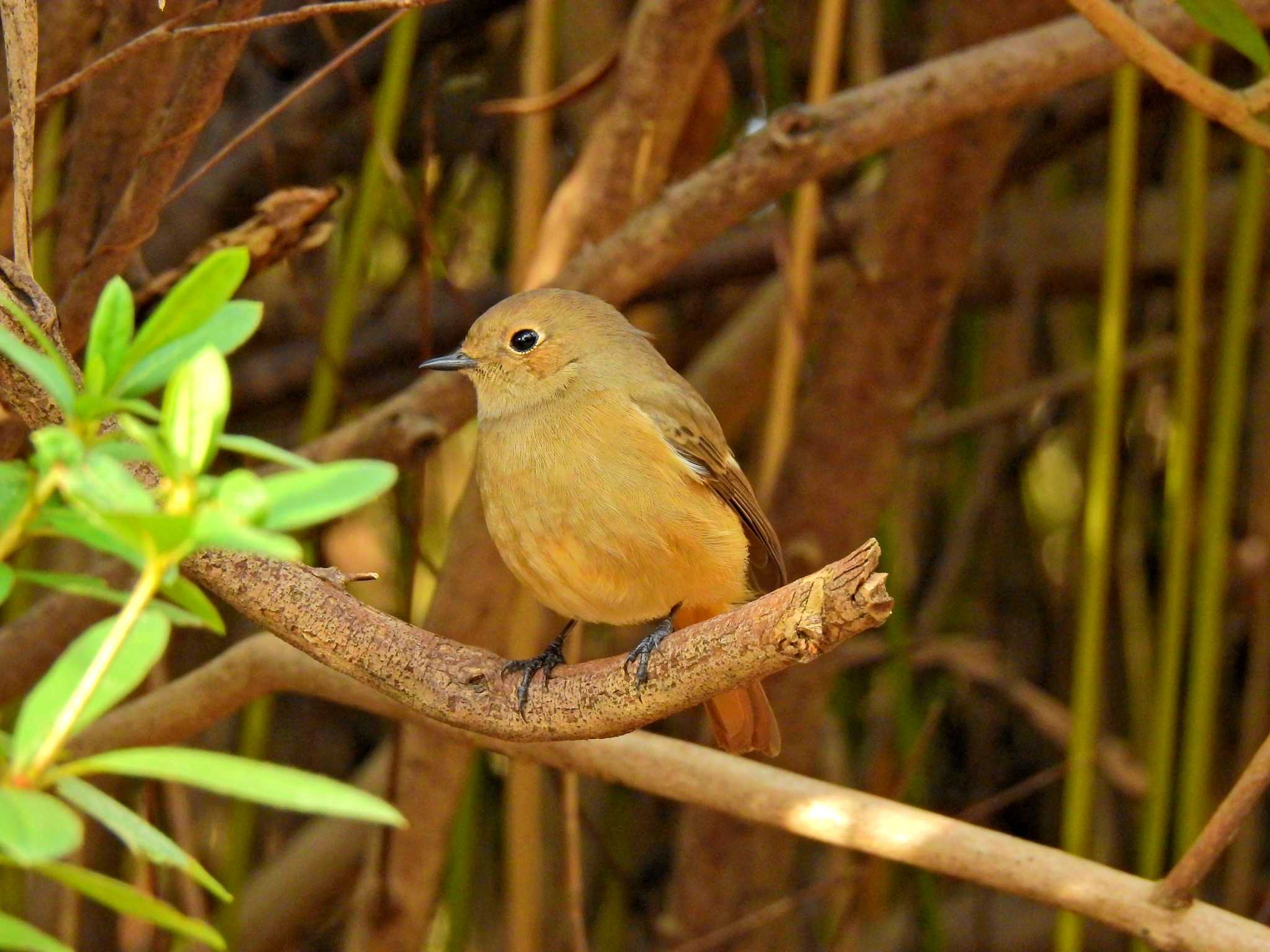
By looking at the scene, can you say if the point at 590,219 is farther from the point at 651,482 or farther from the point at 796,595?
the point at 796,595

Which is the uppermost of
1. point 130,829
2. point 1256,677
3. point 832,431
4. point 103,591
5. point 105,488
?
point 105,488

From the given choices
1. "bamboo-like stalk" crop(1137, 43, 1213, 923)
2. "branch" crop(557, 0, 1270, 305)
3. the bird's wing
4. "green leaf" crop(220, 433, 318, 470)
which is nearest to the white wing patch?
the bird's wing

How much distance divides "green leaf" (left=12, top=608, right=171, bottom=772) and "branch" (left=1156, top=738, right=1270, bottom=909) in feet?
4.89

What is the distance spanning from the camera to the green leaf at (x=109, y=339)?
1.03 metres

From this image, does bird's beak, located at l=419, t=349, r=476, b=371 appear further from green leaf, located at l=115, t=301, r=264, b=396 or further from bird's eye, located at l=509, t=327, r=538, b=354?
green leaf, located at l=115, t=301, r=264, b=396

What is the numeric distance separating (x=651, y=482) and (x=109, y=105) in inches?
44.9

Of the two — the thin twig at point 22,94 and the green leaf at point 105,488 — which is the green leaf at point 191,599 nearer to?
the green leaf at point 105,488

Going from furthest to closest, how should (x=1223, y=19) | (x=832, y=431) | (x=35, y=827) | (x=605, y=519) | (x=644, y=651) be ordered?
(x=832, y=431) → (x=605, y=519) → (x=644, y=651) → (x=1223, y=19) → (x=35, y=827)

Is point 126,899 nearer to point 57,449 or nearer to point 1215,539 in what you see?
point 57,449

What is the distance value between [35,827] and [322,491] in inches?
9.4

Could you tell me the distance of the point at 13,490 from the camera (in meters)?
1.00

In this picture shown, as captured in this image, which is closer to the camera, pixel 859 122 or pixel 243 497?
pixel 243 497

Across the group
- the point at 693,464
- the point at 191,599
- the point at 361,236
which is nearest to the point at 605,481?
the point at 693,464

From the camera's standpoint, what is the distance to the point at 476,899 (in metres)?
4.38
